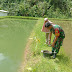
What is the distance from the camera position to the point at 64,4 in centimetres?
2573

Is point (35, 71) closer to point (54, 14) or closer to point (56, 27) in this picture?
point (56, 27)

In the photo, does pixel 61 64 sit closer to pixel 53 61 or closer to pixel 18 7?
pixel 53 61

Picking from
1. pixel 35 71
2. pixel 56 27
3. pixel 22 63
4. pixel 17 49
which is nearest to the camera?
pixel 35 71

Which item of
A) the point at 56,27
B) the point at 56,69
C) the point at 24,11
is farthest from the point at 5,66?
the point at 24,11

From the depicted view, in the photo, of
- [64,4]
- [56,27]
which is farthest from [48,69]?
Answer: [64,4]

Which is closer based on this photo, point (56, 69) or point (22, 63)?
point (56, 69)

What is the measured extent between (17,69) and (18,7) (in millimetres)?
19355

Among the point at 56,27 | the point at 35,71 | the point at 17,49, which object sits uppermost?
the point at 56,27

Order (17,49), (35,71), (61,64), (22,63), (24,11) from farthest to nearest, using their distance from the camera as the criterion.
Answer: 1. (24,11)
2. (17,49)
3. (22,63)
4. (61,64)
5. (35,71)

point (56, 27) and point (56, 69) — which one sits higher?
point (56, 27)

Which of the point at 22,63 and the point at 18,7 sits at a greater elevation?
the point at 18,7

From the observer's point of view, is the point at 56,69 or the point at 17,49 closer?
the point at 56,69

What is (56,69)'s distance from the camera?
310cm

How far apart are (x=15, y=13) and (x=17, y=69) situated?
18851 millimetres
